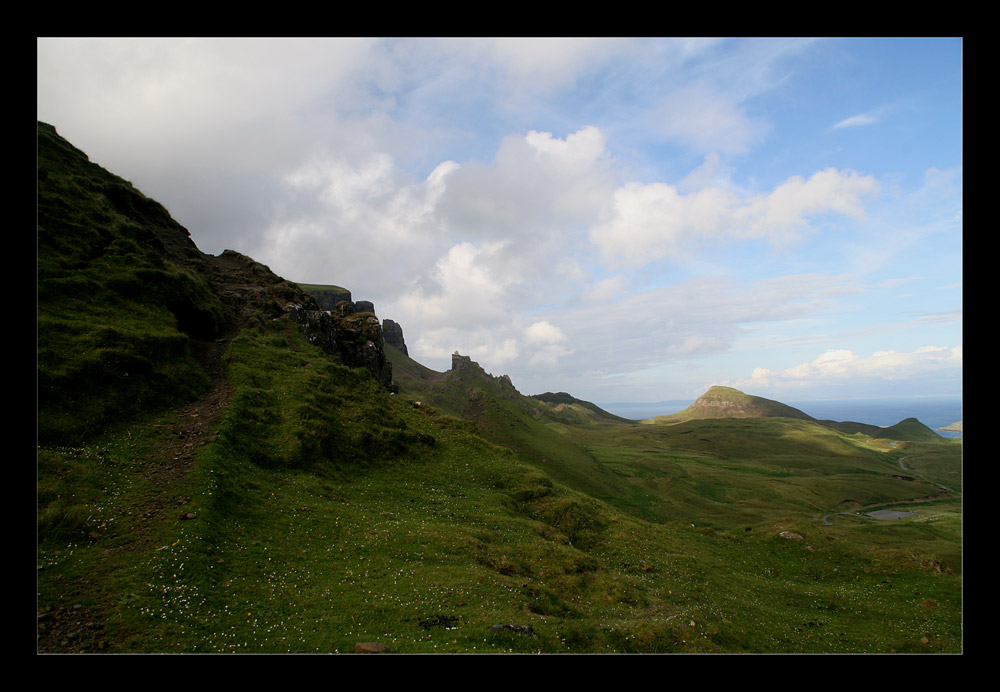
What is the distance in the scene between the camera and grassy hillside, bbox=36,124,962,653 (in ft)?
51.8

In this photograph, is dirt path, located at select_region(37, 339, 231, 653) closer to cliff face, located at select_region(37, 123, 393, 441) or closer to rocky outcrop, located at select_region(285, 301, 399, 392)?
cliff face, located at select_region(37, 123, 393, 441)

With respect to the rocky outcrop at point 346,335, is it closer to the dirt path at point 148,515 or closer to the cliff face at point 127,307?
the cliff face at point 127,307

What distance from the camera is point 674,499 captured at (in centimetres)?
9194

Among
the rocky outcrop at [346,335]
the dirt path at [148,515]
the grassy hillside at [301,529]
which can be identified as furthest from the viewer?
the rocky outcrop at [346,335]

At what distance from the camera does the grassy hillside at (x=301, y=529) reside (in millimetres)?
15797

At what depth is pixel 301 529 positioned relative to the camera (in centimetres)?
2398

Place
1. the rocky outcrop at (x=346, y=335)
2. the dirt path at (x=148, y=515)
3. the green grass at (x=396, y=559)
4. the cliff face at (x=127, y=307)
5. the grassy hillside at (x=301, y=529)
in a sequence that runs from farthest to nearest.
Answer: the rocky outcrop at (x=346, y=335) → the cliff face at (x=127, y=307) → the grassy hillside at (x=301, y=529) → the green grass at (x=396, y=559) → the dirt path at (x=148, y=515)

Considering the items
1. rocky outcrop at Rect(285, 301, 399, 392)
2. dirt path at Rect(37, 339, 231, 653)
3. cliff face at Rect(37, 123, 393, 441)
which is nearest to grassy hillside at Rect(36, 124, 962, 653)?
dirt path at Rect(37, 339, 231, 653)

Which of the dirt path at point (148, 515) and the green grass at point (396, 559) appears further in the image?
the green grass at point (396, 559)

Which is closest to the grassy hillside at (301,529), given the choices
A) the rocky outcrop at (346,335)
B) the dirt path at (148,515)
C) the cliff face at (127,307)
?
the dirt path at (148,515)

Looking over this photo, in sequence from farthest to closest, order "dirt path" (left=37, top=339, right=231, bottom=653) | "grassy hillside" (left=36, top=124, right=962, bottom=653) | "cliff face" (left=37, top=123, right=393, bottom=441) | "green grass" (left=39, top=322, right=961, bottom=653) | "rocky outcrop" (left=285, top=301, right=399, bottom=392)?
"rocky outcrop" (left=285, top=301, right=399, bottom=392) → "cliff face" (left=37, top=123, right=393, bottom=441) → "grassy hillside" (left=36, top=124, right=962, bottom=653) → "green grass" (left=39, top=322, right=961, bottom=653) → "dirt path" (left=37, top=339, right=231, bottom=653)

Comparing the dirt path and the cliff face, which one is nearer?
the dirt path

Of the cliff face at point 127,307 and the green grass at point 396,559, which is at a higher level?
the cliff face at point 127,307
